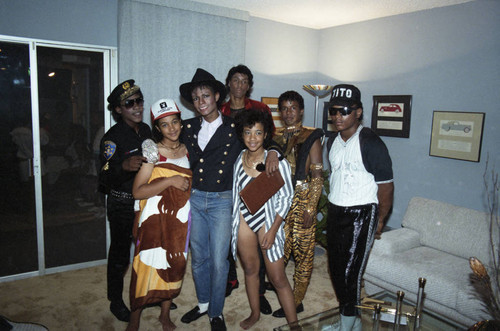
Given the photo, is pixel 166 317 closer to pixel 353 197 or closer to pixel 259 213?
pixel 259 213

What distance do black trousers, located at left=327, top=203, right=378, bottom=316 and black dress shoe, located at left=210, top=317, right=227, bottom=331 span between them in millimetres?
841

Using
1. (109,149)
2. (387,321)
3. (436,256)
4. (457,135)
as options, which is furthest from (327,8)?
(387,321)

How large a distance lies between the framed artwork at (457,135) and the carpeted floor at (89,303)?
5.99 ft

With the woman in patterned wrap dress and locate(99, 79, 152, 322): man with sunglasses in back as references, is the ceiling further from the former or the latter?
the woman in patterned wrap dress

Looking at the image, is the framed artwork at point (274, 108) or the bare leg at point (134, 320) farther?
the framed artwork at point (274, 108)

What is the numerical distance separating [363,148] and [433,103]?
216 cm

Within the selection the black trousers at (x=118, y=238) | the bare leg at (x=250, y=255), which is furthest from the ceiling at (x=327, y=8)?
the bare leg at (x=250, y=255)

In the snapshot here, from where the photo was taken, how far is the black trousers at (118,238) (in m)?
2.52

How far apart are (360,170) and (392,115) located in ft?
7.58

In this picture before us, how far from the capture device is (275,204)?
2.24m

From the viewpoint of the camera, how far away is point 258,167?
2230 mm

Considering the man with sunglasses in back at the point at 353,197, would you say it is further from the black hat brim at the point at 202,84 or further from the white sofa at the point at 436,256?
the white sofa at the point at 436,256

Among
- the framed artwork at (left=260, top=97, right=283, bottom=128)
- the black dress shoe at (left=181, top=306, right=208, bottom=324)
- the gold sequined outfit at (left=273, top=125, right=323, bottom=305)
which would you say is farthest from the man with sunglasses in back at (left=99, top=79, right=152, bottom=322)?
the framed artwork at (left=260, top=97, right=283, bottom=128)

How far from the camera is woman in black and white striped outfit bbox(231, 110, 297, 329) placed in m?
2.23
